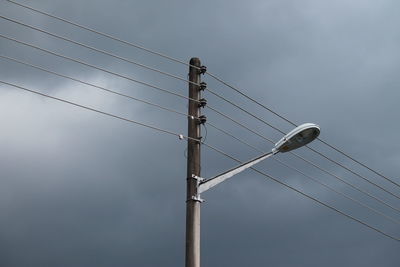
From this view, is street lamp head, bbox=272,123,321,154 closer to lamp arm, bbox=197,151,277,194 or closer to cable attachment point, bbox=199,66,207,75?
lamp arm, bbox=197,151,277,194

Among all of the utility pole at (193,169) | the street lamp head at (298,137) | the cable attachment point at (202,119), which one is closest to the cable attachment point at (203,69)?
the utility pole at (193,169)

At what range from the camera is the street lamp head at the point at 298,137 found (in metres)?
11.4

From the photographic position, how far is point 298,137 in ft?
37.7

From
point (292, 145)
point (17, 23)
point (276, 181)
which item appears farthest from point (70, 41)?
point (276, 181)

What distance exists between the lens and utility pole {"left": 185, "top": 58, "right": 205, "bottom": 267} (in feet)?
34.4

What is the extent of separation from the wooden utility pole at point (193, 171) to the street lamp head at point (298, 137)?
4.70ft

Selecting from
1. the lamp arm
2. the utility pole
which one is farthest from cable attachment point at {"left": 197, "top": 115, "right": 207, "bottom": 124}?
the lamp arm

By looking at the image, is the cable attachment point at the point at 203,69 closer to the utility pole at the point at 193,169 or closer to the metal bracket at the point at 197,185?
the utility pole at the point at 193,169

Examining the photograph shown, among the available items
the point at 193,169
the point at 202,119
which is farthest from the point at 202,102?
the point at 193,169

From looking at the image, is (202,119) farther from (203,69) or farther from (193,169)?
(203,69)

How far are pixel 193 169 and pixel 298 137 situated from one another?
76.1 inches

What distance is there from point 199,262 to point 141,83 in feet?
11.4

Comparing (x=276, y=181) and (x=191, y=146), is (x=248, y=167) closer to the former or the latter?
(x=191, y=146)

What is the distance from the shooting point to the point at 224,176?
11211 mm
